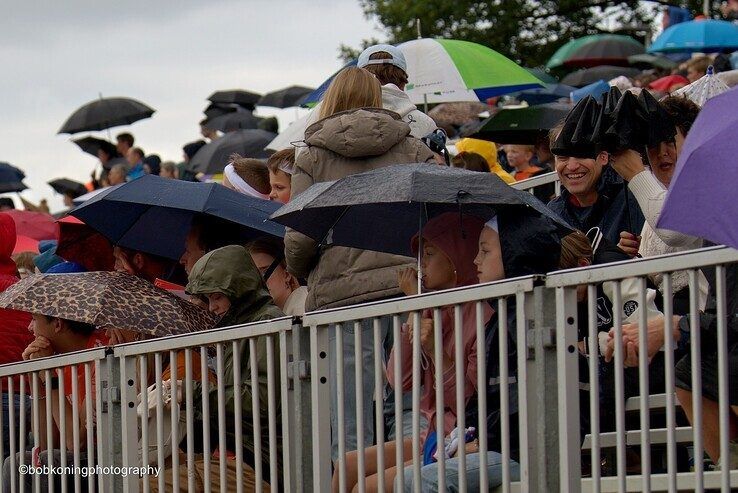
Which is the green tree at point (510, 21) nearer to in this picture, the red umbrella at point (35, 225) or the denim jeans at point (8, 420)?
the red umbrella at point (35, 225)

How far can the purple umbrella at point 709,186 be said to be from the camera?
473 centimetres

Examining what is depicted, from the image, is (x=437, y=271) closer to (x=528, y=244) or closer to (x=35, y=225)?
(x=528, y=244)

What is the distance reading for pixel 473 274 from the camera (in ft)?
22.4

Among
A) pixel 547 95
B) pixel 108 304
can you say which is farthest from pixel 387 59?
pixel 547 95

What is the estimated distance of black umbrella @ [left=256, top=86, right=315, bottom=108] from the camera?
84.1 feet

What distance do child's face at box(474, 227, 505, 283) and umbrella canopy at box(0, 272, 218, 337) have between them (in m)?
1.82

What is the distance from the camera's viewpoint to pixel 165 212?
30.6ft

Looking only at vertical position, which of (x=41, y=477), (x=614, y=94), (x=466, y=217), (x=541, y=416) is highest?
(x=614, y=94)

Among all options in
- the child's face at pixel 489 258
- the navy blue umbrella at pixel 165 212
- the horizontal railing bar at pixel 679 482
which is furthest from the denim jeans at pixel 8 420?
the horizontal railing bar at pixel 679 482

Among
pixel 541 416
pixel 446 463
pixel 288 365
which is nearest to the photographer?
pixel 541 416

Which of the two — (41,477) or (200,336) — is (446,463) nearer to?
(200,336)

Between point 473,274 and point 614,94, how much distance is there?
3.69 ft

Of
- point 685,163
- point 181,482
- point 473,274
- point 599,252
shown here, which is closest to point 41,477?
point 181,482

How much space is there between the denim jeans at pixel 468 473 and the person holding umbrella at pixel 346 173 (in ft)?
5.90
